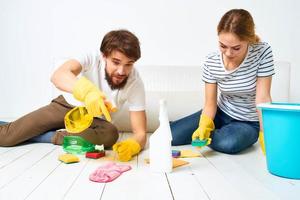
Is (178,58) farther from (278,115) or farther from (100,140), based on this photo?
(278,115)

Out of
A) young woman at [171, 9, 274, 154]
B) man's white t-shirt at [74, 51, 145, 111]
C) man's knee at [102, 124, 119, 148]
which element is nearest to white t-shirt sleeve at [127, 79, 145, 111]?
man's white t-shirt at [74, 51, 145, 111]

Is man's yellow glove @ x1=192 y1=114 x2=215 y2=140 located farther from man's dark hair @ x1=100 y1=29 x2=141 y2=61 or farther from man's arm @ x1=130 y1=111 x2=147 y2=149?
man's dark hair @ x1=100 y1=29 x2=141 y2=61

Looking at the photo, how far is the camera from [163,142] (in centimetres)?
106

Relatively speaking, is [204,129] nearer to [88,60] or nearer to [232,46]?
[232,46]

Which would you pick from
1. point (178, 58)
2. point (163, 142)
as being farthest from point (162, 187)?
point (178, 58)

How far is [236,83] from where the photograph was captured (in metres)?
1.41

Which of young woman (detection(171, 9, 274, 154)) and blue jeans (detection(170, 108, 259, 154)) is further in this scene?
blue jeans (detection(170, 108, 259, 154))

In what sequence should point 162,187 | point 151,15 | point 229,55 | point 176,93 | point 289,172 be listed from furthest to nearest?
point 151,15 < point 176,93 < point 229,55 < point 289,172 < point 162,187

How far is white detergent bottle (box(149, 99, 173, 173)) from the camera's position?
106cm

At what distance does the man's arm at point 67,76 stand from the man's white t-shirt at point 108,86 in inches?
3.2

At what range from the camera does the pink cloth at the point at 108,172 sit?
3.25 feet

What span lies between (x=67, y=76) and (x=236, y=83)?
2.27ft

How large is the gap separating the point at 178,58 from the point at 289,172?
4.26ft

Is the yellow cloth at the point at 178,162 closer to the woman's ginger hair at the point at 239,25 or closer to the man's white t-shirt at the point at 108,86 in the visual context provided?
the man's white t-shirt at the point at 108,86
